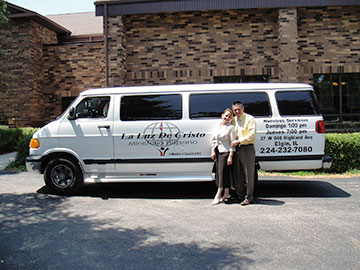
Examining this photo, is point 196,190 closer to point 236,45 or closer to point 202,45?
point 202,45

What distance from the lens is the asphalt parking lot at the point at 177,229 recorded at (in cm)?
351

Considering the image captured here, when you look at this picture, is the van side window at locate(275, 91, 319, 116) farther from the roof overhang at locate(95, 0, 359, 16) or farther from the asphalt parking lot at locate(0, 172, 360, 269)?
the roof overhang at locate(95, 0, 359, 16)

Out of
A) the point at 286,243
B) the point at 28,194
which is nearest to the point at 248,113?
the point at 286,243

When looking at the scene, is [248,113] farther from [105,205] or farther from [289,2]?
[289,2]

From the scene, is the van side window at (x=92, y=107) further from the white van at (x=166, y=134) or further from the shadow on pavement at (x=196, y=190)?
the shadow on pavement at (x=196, y=190)

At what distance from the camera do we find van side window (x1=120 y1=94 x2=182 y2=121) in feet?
20.8

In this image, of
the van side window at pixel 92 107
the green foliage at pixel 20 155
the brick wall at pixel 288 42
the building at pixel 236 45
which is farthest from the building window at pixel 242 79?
the van side window at pixel 92 107

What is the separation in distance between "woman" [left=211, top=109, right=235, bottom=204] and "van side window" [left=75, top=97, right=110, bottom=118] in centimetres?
A: 219

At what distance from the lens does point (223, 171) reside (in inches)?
232

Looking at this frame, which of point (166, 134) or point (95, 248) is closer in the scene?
point (95, 248)

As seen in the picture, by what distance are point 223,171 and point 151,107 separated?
1797 millimetres

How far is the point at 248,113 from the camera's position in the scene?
20.6 ft

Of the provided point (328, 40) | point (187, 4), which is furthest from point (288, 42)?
point (187, 4)

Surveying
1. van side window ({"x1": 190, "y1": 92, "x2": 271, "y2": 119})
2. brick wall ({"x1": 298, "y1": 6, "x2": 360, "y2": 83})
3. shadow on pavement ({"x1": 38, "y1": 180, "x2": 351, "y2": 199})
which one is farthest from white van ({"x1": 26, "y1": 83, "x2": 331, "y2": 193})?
brick wall ({"x1": 298, "y1": 6, "x2": 360, "y2": 83})
